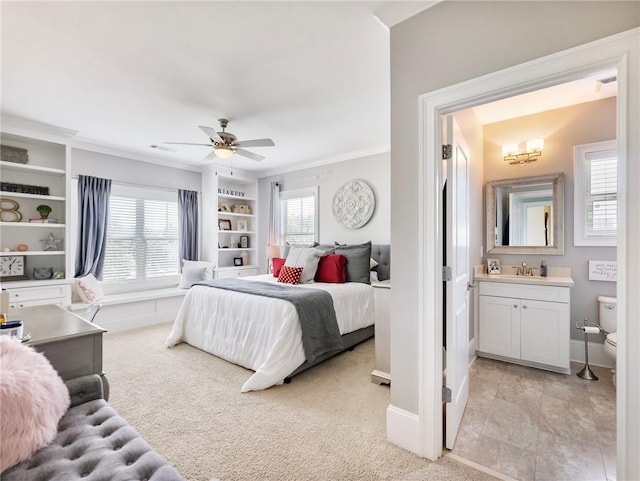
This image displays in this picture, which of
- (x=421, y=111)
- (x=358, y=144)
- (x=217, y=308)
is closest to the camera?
(x=421, y=111)

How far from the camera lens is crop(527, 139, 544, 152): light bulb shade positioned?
10.3 ft

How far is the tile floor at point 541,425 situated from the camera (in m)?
1.66

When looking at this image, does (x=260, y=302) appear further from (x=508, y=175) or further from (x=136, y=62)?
(x=508, y=175)

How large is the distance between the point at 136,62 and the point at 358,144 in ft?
9.44

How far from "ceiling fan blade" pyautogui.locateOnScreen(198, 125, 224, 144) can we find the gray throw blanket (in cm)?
162

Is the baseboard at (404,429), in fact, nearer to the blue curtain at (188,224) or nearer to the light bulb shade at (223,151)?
the light bulb shade at (223,151)

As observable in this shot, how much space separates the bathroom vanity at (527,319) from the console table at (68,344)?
3.23 metres

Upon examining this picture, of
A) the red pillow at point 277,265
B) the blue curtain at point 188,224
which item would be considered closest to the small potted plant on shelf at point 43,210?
the blue curtain at point 188,224

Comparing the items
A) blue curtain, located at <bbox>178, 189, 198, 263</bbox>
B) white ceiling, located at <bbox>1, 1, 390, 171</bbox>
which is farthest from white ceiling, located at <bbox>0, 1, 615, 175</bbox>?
blue curtain, located at <bbox>178, 189, 198, 263</bbox>

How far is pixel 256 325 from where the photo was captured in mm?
2910

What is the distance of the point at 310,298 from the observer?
2.95 m

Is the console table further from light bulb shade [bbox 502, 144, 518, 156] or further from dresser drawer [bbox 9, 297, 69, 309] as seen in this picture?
light bulb shade [bbox 502, 144, 518, 156]

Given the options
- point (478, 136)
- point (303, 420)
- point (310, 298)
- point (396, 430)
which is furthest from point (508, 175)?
point (303, 420)

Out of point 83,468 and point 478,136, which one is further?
point 478,136
